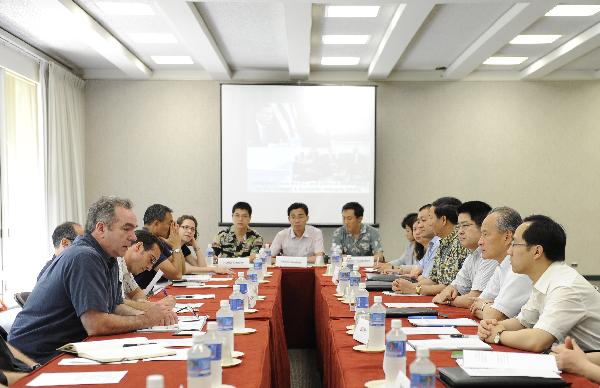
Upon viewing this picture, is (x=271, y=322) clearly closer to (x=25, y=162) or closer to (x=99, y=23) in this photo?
(x=99, y=23)

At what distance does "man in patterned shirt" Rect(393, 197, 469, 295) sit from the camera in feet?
12.7

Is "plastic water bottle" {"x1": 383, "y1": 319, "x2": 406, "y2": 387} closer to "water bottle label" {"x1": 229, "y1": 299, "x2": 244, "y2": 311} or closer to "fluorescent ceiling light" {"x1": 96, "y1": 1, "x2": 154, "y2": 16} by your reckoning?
"water bottle label" {"x1": 229, "y1": 299, "x2": 244, "y2": 311}

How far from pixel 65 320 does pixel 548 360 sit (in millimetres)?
1877

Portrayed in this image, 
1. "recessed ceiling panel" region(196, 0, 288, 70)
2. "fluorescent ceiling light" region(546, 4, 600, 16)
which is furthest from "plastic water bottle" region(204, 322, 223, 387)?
"fluorescent ceiling light" region(546, 4, 600, 16)

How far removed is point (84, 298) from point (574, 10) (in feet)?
17.5

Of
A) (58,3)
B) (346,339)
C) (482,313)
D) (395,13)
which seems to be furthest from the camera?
(395,13)

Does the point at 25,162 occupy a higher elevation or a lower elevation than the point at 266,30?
lower

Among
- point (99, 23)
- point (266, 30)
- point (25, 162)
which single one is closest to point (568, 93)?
point (266, 30)

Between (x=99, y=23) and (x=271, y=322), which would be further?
(x=99, y=23)

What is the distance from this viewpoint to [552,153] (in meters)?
8.80

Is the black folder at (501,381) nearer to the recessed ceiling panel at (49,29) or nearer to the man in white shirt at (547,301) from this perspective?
the man in white shirt at (547,301)

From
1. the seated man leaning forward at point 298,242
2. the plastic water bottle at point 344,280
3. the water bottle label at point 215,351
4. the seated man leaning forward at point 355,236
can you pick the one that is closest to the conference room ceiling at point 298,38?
→ the seated man leaning forward at point 355,236

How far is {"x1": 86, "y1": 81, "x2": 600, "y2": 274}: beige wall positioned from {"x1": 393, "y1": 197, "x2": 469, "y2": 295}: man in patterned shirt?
163 inches

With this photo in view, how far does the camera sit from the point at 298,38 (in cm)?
630
